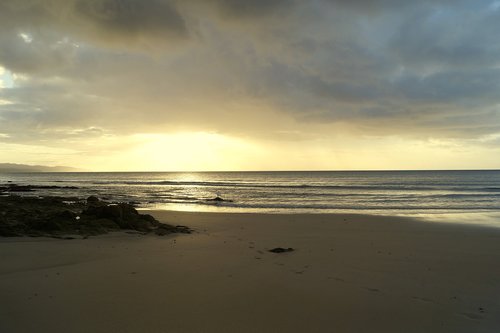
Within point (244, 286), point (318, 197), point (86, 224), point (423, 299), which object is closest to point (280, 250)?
point (244, 286)

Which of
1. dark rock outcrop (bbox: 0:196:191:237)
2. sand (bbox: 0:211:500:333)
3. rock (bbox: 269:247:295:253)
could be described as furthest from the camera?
dark rock outcrop (bbox: 0:196:191:237)

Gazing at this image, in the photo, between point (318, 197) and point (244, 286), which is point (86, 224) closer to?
point (244, 286)

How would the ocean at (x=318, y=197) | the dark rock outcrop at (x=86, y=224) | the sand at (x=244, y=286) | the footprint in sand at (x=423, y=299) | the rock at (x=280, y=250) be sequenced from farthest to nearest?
the ocean at (x=318, y=197), the dark rock outcrop at (x=86, y=224), the rock at (x=280, y=250), the footprint in sand at (x=423, y=299), the sand at (x=244, y=286)

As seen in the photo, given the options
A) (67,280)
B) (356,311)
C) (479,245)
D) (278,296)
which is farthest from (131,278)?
(479,245)

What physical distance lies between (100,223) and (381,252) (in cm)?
958

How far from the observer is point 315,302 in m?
5.34

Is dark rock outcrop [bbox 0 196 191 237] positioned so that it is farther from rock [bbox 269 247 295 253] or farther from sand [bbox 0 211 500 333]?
rock [bbox 269 247 295 253]

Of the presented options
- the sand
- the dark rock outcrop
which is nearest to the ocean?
the dark rock outcrop

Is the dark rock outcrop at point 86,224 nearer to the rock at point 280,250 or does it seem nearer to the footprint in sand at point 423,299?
the rock at point 280,250

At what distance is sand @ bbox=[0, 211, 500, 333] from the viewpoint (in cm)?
455

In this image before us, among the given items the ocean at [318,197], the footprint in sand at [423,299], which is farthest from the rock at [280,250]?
the ocean at [318,197]

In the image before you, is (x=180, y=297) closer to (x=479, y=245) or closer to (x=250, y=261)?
(x=250, y=261)

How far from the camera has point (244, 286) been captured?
19.9 ft

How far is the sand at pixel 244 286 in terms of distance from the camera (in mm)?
4547
